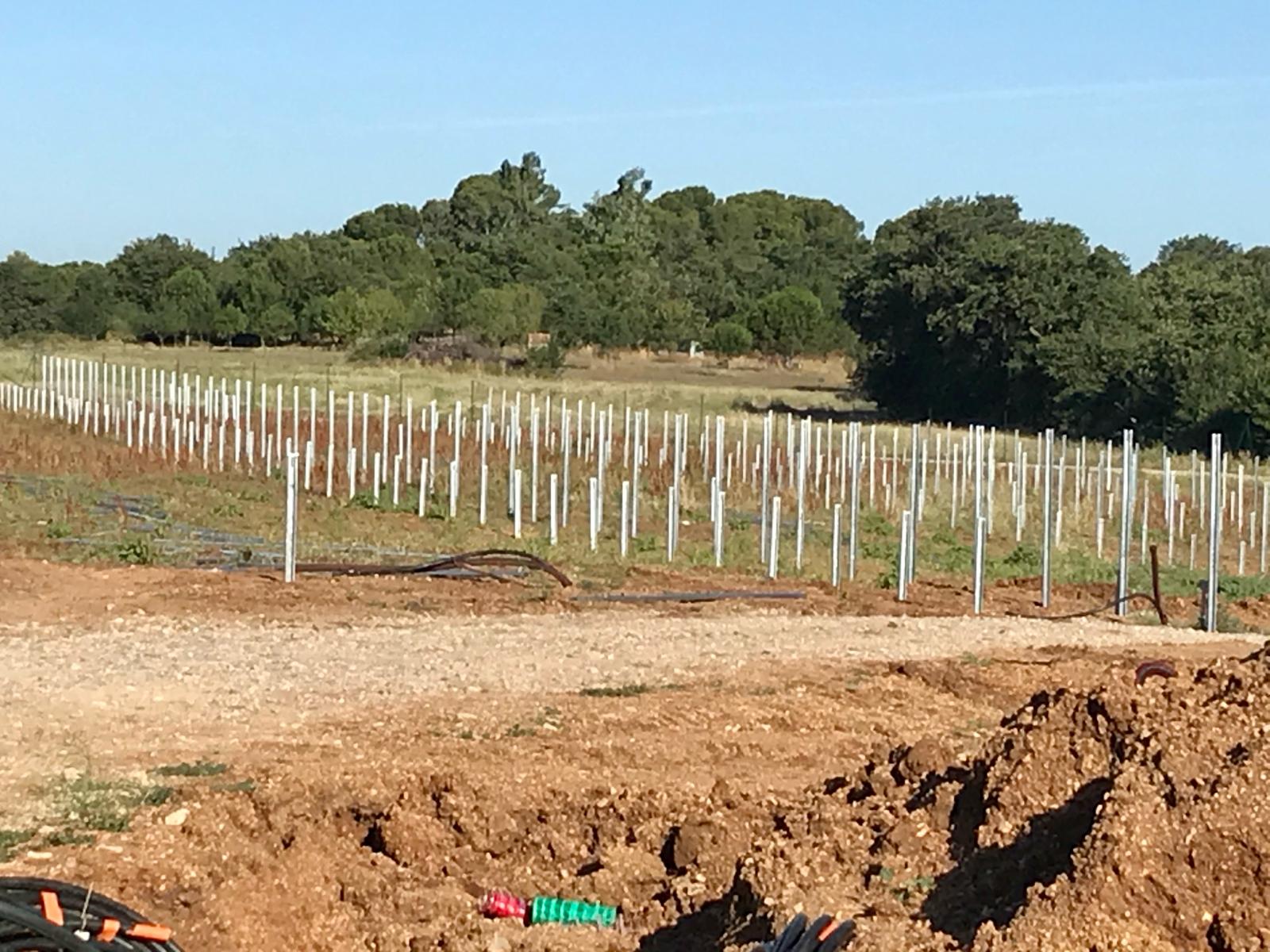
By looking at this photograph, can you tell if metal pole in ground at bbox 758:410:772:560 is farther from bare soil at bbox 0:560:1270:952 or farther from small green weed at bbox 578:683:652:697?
small green weed at bbox 578:683:652:697

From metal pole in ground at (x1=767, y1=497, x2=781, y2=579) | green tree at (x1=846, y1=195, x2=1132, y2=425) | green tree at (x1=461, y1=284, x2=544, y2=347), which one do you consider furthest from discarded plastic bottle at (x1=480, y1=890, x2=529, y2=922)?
green tree at (x1=461, y1=284, x2=544, y2=347)

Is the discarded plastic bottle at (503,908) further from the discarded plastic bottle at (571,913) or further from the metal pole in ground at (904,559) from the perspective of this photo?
the metal pole in ground at (904,559)

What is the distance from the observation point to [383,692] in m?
11.3

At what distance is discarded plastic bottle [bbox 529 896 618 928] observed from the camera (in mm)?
6984

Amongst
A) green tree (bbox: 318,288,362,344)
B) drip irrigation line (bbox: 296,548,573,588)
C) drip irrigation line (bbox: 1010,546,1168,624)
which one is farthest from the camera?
green tree (bbox: 318,288,362,344)

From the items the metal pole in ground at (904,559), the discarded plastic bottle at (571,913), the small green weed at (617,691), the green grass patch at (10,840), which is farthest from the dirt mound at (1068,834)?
A: the metal pole in ground at (904,559)

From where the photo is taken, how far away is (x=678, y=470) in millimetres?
23141

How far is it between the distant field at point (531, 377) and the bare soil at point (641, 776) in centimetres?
2396

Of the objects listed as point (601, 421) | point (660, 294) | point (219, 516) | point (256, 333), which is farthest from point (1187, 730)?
point (660, 294)

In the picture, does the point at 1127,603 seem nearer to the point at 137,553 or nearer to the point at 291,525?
the point at 291,525

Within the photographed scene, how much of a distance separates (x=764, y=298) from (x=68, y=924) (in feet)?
277

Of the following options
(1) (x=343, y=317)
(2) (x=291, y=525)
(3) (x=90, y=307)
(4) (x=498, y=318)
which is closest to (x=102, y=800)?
(2) (x=291, y=525)

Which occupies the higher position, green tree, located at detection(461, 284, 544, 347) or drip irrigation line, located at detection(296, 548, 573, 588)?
green tree, located at detection(461, 284, 544, 347)

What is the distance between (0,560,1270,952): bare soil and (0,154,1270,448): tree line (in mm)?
29607
